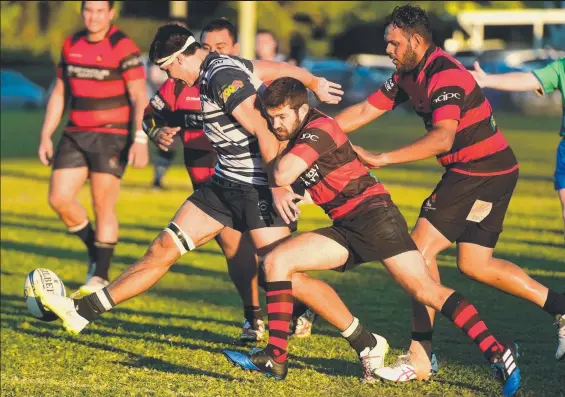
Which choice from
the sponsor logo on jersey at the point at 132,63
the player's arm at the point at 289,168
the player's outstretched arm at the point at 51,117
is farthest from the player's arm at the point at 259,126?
the player's outstretched arm at the point at 51,117

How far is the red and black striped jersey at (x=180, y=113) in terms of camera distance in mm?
8312

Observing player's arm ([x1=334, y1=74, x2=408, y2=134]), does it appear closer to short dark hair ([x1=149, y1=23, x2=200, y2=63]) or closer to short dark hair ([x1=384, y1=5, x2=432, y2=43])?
short dark hair ([x1=384, y1=5, x2=432, y2=43])

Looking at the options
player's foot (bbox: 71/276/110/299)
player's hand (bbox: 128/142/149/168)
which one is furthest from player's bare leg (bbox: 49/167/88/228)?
player's foot (bbox: 71/276/110/299)

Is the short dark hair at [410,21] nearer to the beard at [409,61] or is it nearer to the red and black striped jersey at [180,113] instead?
the beard at [409,61]

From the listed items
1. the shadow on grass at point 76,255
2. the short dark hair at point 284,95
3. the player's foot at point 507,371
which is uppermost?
the short dark hair at point 284,95

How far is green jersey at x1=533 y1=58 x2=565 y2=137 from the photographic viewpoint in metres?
7.87

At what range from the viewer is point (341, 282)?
10.6 metres

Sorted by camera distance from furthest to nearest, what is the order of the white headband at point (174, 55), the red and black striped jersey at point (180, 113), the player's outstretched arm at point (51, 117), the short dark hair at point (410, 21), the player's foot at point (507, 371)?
the player's outstretched arm at point (51, 117), the red and black striped jersey at point (180, 113), the white headband at point (174, 55), the short dark hair at point (410, 21), the player's foot at point (507, 371)

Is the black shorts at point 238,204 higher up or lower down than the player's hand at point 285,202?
lower down

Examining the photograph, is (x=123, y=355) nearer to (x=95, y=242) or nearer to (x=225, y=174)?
(x=225, y=174)

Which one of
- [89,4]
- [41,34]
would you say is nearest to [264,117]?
[89,4]

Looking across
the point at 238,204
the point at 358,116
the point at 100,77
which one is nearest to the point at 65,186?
the point at 100,77

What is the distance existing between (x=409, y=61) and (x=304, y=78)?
0.84m

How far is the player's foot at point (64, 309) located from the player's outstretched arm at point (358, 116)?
2.03 metres
